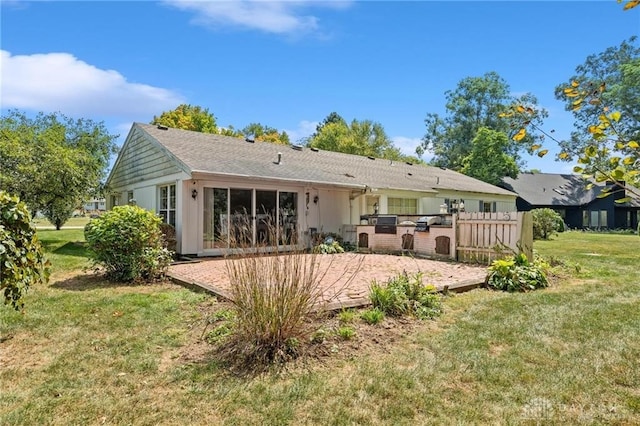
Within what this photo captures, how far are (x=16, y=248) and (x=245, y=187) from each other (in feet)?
29.8

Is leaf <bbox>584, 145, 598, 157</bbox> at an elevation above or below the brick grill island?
above

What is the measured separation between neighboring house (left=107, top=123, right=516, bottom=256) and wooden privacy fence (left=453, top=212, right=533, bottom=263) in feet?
12.4

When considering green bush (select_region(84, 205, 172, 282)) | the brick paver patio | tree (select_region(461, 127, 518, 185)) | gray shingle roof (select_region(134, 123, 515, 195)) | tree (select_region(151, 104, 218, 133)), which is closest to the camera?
the brick paver patio

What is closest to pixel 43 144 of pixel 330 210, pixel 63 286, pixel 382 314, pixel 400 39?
pixel 63 286

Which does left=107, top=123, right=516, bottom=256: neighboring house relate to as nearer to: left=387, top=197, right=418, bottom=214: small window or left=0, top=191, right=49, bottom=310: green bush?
left=387, top=197, right=418, bottom=214: small window

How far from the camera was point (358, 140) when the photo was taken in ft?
141

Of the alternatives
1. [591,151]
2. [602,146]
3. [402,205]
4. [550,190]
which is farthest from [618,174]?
[550,190]

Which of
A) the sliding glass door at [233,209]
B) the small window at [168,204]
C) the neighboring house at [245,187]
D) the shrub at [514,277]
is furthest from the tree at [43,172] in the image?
the shrub at [514,277]

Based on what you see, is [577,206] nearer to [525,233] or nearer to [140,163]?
[525,233]

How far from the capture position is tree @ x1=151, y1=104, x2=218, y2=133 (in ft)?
114

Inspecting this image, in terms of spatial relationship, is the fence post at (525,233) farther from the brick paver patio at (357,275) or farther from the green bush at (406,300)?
the green bush at (406,300)

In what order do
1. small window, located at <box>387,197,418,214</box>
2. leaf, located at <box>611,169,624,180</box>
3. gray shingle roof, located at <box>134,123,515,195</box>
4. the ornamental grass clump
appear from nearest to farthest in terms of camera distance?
leaf, located at <box>611,169,624,180</box> → the ornamental grass clump → gray shingle roof, located at <box>134,123,515,195</box> → small window, located at <box>387,197,418,214</box>

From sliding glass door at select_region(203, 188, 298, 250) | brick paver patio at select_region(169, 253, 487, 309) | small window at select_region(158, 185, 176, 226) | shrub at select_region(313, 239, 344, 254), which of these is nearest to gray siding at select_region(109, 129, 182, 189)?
small window at select_region(158, 185, 176, 226)

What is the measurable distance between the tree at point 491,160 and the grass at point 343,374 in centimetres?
2986
